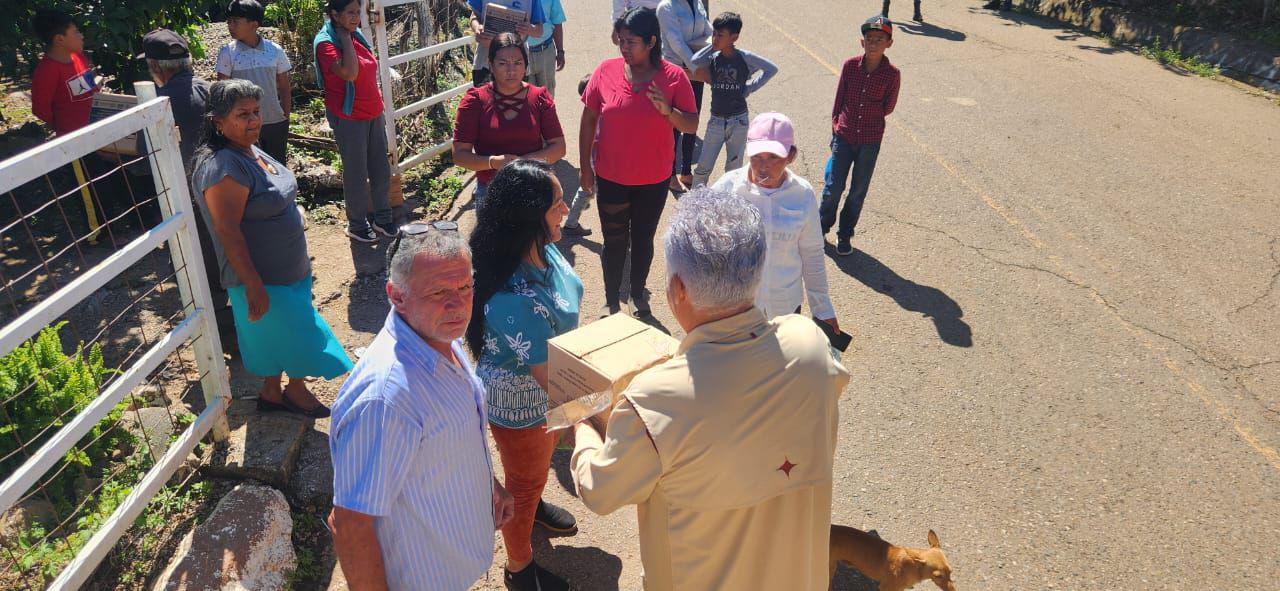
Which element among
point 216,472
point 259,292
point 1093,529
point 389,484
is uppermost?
point 389,484

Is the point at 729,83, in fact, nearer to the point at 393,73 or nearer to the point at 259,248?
the point at 393,73

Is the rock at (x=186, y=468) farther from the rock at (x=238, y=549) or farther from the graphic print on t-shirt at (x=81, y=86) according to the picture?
the graphic print on t-shirt at (x=81, y=86)

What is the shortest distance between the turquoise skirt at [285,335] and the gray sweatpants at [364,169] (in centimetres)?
227

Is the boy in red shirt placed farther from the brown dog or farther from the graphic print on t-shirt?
the brown dog

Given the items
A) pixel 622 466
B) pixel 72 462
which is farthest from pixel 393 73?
pixel 622 466

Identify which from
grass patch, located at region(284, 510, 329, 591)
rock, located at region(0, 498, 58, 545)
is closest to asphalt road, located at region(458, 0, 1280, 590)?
grass patch, located at region(284, 510, 329, 591)

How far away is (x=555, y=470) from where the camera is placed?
4312 mm

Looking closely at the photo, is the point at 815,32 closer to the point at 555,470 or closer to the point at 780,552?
the point at 555,470

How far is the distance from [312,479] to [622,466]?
2.46m

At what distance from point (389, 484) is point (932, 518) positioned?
2964 millimetres

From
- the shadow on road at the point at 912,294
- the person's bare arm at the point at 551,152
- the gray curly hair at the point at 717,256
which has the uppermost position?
the gray curly hair at the point at 717,256

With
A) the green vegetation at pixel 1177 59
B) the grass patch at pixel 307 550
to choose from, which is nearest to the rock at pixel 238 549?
the grass patch at pixel 307 550

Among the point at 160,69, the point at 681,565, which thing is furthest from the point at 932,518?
the point at 160,69

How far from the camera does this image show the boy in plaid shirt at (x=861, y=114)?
6285mm
